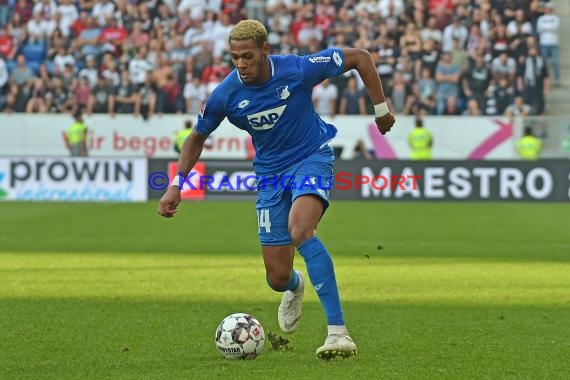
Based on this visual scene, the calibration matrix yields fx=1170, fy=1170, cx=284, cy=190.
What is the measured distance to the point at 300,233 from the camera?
22.9ft

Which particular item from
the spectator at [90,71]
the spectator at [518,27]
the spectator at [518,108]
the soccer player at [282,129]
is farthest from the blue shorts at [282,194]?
the spectator at [518,27]

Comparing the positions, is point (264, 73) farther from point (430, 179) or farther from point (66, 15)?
point (66, 15)

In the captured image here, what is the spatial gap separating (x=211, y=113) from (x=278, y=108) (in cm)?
43

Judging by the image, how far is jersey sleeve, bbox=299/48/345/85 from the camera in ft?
24.4

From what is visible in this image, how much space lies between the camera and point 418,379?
6312 millimetres

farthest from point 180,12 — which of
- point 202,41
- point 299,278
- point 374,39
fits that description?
point 299,278

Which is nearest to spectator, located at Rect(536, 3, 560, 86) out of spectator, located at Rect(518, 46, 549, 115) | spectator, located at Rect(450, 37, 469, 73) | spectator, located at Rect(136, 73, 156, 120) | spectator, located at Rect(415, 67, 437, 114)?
spectator, located at Rect(518, 46, 549, 115)

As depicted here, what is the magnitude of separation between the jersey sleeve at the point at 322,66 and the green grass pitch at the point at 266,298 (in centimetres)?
173

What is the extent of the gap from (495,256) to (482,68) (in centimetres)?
1414

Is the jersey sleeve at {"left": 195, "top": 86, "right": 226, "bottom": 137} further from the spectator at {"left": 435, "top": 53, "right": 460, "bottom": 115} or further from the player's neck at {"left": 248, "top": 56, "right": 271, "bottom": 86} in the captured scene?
the spectator at {"left": 435, "top": 53, "right": 460, "bottom": 115}

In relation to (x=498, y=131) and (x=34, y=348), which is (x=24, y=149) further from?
(x=34, y=348)

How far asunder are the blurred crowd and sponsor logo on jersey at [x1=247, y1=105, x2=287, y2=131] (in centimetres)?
2022

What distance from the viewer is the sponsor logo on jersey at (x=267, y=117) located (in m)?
7.35

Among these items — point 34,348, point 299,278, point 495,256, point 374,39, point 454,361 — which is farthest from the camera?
point 374,39
